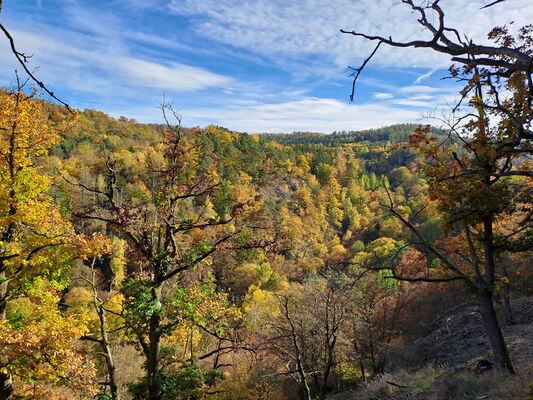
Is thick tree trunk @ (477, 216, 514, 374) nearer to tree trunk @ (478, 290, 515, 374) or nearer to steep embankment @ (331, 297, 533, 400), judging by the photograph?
tree trunk @ (478, 290, 515, 374)

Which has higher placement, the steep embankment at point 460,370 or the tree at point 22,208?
the tree at point 22,208

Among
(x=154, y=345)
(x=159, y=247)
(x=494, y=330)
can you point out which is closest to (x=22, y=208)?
(x=159, y=247)

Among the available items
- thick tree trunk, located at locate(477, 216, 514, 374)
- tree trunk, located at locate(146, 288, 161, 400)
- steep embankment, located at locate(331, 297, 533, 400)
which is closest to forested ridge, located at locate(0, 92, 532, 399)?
tree trunk, located at locate(146, 288, 161, 400)

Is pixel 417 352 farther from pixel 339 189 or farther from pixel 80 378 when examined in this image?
pixel 339 189

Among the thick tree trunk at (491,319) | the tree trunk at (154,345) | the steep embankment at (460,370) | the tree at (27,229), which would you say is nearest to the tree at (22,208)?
the tree at (27,229)

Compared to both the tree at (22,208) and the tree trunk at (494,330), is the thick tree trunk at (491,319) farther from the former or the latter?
the tree at (22,208)

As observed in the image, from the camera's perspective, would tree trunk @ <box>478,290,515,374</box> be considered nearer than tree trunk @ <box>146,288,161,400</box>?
Yes

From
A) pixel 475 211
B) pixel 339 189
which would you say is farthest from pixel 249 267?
pixel 339 189

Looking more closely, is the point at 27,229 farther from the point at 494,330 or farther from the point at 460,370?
the point at 460,370

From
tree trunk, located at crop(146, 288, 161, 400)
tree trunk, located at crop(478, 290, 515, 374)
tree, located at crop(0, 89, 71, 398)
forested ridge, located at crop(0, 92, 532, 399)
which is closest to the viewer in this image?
tree trunk, located at crop(478, 290, 515, 374)

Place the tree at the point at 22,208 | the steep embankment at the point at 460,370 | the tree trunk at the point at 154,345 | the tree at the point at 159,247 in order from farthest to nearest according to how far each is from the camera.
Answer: the tree at the point at 22,208 < the tree trunk at the point at 154,345 < the tree at the point at 159,247 < the steep embankment at the point at 460,370

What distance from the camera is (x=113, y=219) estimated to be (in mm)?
7426

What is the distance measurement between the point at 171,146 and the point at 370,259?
6009cm

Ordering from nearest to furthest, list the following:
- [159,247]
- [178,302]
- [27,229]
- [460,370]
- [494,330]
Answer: [494,330], [178,302], [159,247], [27,229], [460,370]
